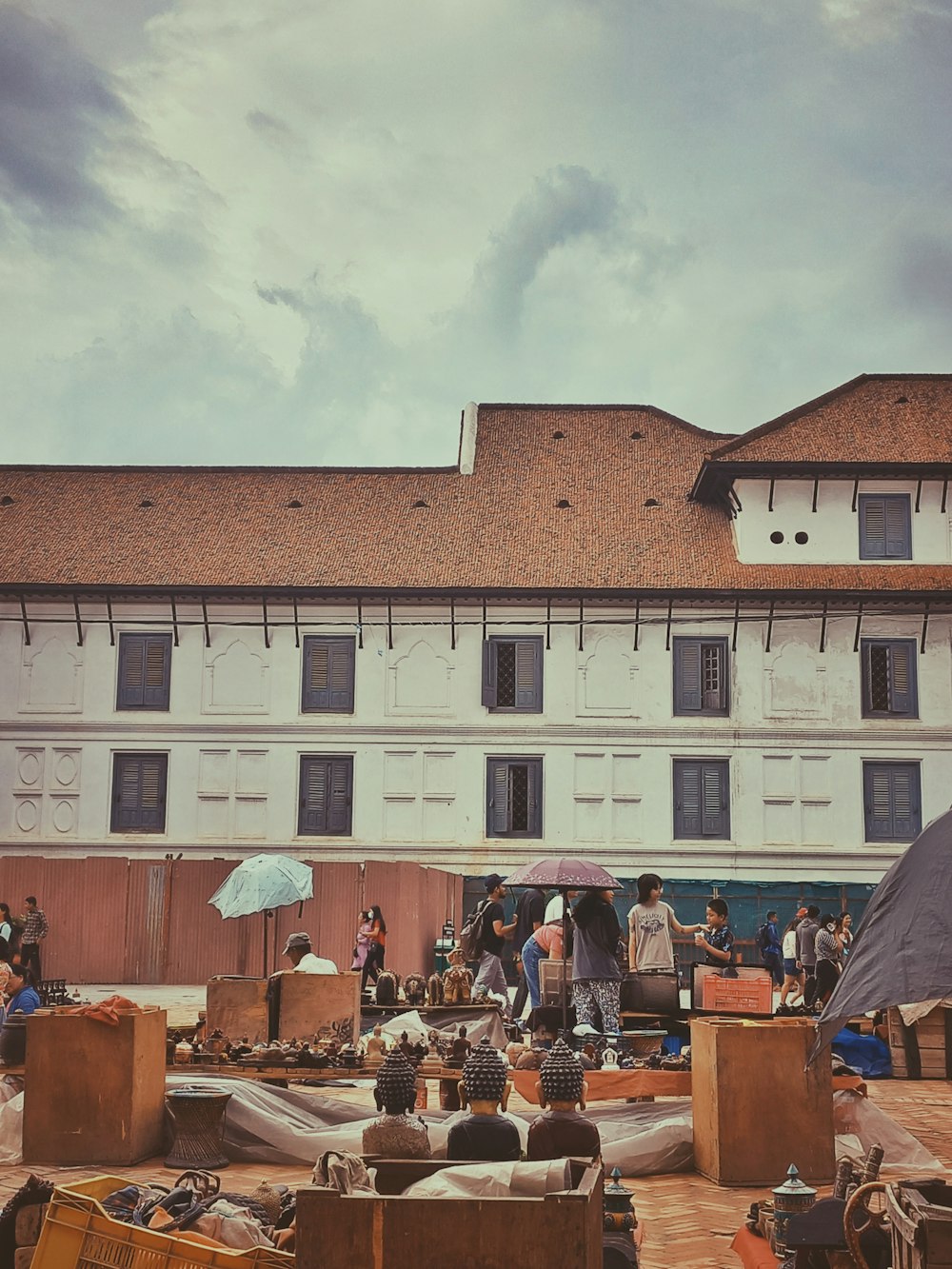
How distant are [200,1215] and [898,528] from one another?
3091 cm

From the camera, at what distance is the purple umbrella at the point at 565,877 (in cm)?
1645

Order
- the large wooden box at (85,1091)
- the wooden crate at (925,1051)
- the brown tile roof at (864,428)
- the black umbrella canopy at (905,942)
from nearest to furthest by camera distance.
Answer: the black umbrella canopy at (905,942) → the large wooden box at (85,1091) → the wooden crate at (925,1051) → the brown tile roof at (864,428)

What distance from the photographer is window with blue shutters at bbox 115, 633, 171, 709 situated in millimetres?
34781

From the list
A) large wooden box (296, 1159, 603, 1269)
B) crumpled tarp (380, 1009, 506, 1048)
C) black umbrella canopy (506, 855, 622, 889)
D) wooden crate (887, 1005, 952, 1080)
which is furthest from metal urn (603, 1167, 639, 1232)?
wooden crate (887, 1005, 952, 1080)

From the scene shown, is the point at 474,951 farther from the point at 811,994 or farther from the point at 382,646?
the point at 382,646

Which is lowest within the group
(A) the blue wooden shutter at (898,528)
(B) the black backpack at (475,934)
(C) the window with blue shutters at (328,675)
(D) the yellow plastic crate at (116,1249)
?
(D) the yellow plastic crate at (116,1249)

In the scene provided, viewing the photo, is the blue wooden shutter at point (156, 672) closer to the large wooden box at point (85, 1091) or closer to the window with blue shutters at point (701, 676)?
the window with blue shutters at point (701, 676)

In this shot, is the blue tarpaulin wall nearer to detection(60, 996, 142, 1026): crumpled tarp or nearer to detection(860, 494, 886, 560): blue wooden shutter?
detection(860, 494, 886, 560): blue wooden shutter

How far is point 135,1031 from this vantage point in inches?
433

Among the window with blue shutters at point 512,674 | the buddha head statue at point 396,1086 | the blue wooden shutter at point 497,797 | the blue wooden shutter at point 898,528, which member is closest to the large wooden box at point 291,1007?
the buddha head statue at point 396,1086

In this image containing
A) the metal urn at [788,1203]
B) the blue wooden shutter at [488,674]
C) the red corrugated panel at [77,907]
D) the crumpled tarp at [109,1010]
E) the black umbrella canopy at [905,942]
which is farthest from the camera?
the blue wooden shutter at [488,674]

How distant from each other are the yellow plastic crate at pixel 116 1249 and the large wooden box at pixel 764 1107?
5.17 metres

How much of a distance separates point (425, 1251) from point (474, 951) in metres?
14.1

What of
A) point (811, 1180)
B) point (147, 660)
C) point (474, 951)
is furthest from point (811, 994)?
point (147, 660)
